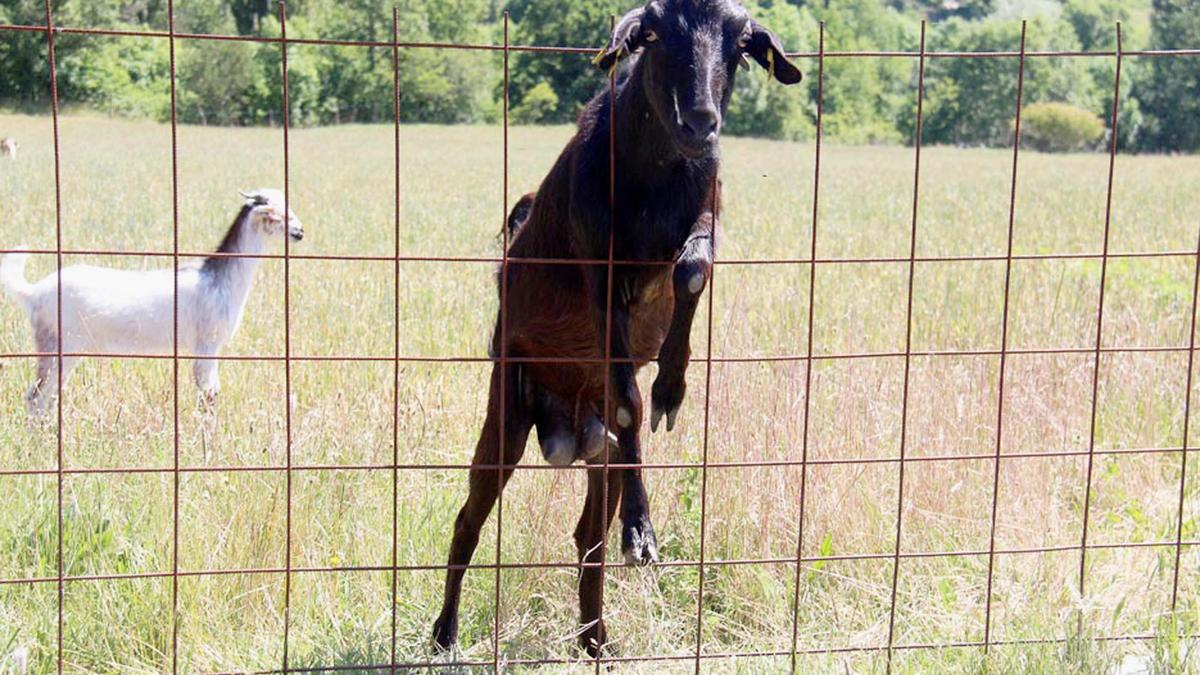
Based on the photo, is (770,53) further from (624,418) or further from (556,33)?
(556,33)

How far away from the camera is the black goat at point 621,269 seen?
3.80 m

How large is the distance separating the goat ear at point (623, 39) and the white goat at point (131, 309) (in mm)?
4066

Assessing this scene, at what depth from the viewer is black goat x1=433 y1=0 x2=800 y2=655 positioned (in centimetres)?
380

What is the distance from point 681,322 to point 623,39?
891 millimetres

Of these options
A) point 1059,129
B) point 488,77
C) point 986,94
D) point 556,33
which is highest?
point 556,33

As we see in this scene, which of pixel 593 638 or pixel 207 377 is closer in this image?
pixel 593 638

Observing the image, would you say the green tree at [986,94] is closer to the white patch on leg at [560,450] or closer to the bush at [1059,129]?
the bush at [1059,129]

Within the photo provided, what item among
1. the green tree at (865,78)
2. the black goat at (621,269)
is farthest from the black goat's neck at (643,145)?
the green tree at (865,78)

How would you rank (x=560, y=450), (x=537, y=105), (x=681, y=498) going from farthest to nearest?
(x=537, y=105)
(x=681, y=498)
(x=560, y=450)

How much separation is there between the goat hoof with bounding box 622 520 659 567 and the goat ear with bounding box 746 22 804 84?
5.01ft

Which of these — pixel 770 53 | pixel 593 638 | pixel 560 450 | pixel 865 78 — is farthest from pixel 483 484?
pixel 865 78

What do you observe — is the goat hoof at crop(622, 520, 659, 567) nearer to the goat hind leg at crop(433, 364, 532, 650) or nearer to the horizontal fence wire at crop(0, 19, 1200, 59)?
the goat hind leg at crop(433, 364, 532, 650)

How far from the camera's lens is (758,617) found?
4.80 m

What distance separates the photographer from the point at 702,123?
3584 mm
